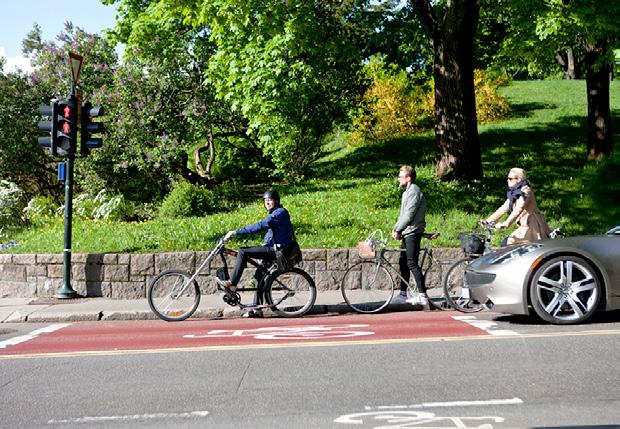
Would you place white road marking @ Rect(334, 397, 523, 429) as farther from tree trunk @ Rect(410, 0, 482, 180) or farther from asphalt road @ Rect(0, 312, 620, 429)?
tree trunk @ Rect(410, 0, 482, 180)

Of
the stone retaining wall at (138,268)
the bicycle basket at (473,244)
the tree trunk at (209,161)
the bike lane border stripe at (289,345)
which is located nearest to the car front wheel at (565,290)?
the bike lane border stripe at (289,345)

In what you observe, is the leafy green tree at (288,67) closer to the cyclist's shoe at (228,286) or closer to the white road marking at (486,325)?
the cyclist's shoe at (228,286)

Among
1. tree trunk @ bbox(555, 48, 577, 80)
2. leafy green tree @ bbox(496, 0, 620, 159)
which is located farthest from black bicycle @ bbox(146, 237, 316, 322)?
tree trunk @ bbox(555, 48, 577, 80)

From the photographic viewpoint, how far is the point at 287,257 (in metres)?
10.2

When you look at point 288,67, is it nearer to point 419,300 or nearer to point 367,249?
point 367,249

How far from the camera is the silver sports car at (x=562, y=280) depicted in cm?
811

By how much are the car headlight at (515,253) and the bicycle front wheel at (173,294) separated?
417 cm

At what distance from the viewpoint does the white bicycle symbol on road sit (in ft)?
28.0

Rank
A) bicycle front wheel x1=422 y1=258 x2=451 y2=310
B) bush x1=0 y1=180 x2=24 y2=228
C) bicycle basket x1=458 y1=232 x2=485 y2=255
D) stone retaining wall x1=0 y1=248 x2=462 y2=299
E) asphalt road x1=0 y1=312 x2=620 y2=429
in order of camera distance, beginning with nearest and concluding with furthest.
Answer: asphalt road x1=0 y1=312 x2=620 y2=429 → bicycle basket x1=458 y1=232 x2=485 y2=255 → bicycle front wheel x1=422 y1=258 x2=451 y2=310 → stone retaining wall x1=0 y1=248 x2=462 y2=299 → bush x1=0 y1=180 x2=24 y2=228

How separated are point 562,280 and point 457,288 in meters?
2.28

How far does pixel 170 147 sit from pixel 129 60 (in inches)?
122

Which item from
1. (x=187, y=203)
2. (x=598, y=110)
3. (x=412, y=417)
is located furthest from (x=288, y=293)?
(x=598, y=110)

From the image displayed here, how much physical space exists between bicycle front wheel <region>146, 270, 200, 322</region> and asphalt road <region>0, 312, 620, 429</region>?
978mm

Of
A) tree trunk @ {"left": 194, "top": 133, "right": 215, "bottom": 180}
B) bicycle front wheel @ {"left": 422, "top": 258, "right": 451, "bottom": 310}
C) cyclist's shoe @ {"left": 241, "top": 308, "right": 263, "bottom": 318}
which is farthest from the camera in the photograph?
tree trunk @ {"left": 194, "top": 133, "right": 215, "bottom": 180}
